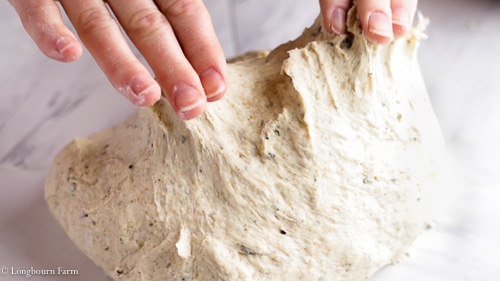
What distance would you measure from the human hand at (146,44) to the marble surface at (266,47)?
462mm

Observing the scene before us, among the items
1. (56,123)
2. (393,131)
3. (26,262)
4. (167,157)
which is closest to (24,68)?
(56,123)

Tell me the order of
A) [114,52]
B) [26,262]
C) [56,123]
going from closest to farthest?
[114,52]
[26,262]
[56,123]

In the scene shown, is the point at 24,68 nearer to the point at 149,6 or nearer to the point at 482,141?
the point at 149,6

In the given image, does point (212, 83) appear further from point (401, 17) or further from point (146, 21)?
point (401, 17)

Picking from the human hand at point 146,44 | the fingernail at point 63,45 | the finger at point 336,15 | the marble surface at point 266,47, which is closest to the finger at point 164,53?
the human hand at point 146,44

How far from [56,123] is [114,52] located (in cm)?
60

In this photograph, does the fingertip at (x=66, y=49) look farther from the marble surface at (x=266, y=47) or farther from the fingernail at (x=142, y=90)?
the marble surface at (x=266, y=47)

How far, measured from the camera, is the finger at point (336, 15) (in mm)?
1016

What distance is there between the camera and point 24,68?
148cm

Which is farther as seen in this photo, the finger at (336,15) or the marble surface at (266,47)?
the marble surface at (266,47)

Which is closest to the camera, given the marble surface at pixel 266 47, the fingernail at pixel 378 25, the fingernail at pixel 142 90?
the fingernail at pixel 142 90

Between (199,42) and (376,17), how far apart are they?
0.26m

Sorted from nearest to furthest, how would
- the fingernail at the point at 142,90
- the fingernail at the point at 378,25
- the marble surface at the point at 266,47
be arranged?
the fingernail at the point at 142,90
the fingernail at the point at 378,25
the marble surface at the point at 266,47

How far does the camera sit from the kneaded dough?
38.4 inches
